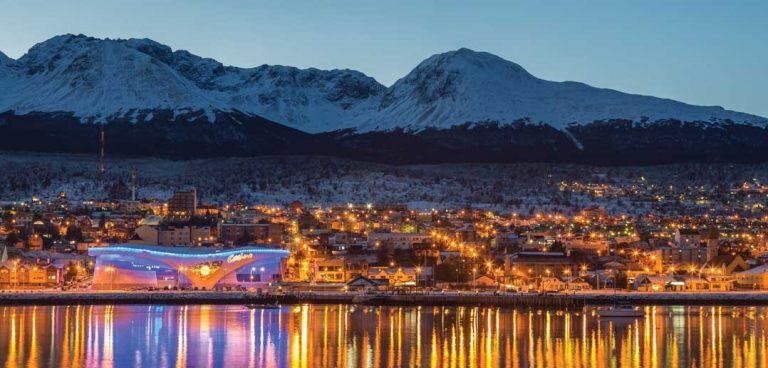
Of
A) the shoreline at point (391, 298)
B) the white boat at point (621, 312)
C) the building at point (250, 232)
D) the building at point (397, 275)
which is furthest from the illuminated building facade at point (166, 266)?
the building at point (250, 232)

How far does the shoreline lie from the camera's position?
260ft

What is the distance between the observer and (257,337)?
60.1 metres

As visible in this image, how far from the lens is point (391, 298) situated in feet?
268

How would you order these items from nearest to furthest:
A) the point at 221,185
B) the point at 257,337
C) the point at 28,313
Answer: the point at 257,337, the point at 28,313, the point at 221,185

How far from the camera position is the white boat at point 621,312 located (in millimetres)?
71125

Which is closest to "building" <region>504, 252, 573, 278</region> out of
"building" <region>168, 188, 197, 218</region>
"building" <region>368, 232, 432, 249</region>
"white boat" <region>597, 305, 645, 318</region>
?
"building" <region>368, 232, 432, 249</region>

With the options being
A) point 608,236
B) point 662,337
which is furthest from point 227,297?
point 608,236

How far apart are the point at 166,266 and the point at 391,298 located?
14489mm

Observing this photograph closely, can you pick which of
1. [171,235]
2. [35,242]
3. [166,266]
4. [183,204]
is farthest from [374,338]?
[183,204]

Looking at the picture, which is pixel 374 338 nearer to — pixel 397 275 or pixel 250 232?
pixel 397 275

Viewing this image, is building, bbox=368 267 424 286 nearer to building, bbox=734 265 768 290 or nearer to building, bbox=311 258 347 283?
building, bbox=311 258 347 283

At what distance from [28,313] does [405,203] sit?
322 feet

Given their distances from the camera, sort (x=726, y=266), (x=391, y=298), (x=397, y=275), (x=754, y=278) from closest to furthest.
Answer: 1. (x=391, y=298)
2. (x=754, y=278)
3. (x=397, y=275)
4. (x=726, y=266)

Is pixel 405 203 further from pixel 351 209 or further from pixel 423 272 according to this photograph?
pixel 423 272
